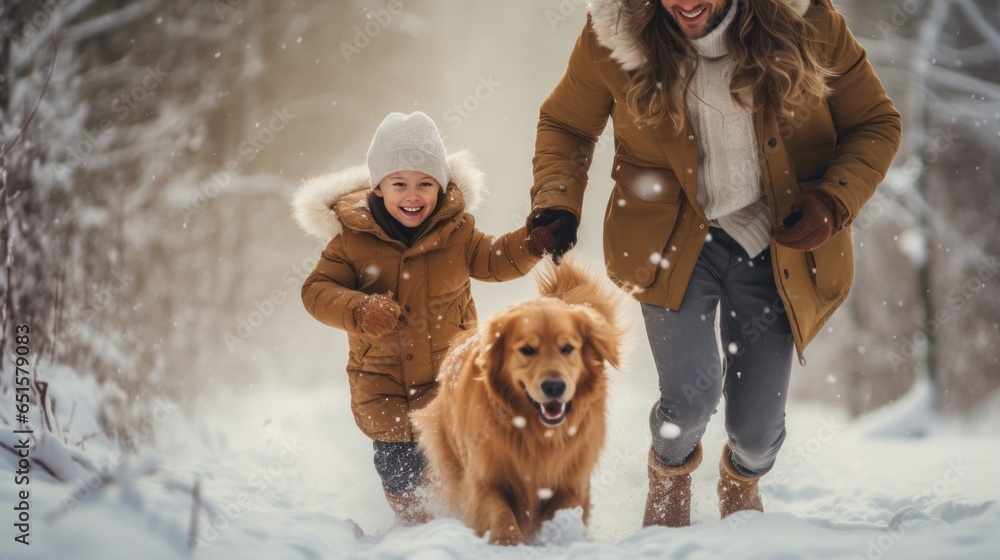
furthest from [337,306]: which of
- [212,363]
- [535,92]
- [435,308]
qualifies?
[535,92]

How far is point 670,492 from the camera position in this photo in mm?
2705

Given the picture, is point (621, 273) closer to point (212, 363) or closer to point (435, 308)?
point (435, 308)

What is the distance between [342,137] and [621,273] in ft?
25.9

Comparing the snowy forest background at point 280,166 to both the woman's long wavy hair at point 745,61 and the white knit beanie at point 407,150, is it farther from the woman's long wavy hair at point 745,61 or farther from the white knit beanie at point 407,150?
the woman's long wavy hair at point 745,61

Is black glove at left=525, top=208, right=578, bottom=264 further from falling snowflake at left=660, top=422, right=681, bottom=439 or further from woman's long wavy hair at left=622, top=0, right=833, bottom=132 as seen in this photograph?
falling snowflake at left=660, top=422, right=681, bottom=439

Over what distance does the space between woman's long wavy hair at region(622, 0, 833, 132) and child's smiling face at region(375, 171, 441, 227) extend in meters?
1.14

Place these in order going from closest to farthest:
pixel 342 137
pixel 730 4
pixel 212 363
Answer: pixel 730 4
pixel 212 363
pixel 342 137

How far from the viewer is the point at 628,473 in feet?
13.5

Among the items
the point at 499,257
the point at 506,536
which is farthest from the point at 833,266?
the point at 506,536

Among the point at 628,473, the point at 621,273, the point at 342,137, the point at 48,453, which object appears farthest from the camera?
the point at 342,137
